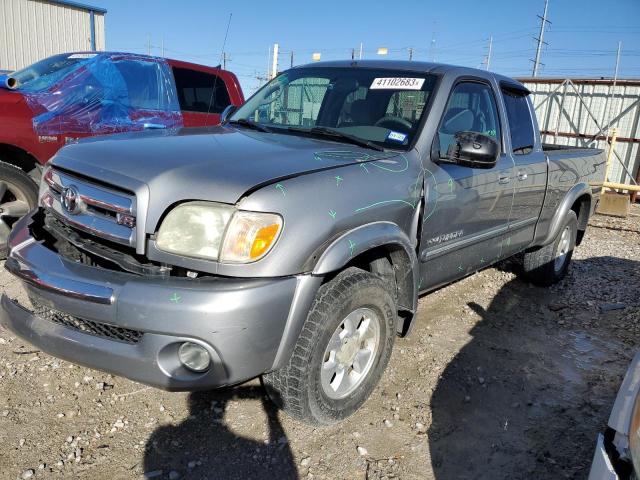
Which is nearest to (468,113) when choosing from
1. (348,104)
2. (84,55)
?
(348,104)

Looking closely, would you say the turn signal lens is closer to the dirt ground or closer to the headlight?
the headlight

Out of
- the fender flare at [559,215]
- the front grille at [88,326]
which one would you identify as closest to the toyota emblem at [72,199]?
the front grille at [88,326]

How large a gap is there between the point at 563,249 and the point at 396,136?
10.2 feet

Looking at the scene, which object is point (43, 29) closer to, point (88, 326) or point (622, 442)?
point (88, 326)

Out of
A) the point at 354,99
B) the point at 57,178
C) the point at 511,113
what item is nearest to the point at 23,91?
the point at 57,178

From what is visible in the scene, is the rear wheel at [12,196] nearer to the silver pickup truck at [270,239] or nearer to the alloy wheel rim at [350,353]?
the silver pickup truck at [270,239]

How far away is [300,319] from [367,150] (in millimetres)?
1150

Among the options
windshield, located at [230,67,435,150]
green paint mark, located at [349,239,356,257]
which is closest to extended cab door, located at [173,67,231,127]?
windshield, located at [230,67,435,150]

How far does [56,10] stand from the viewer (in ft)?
55.5

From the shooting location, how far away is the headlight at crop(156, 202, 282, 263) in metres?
2.08

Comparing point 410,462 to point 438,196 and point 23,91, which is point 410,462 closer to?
point 438,196

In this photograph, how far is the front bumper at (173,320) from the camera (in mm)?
2006

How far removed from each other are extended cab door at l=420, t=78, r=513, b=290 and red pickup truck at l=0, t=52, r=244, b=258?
3327 millimetres

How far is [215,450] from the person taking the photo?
8.05 ft
